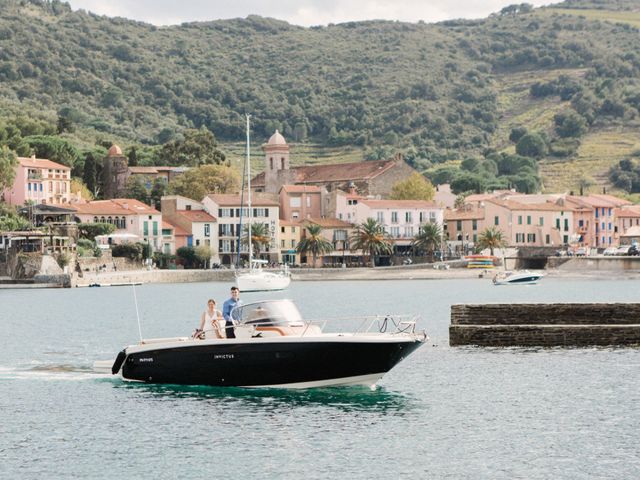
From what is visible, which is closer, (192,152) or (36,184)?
(36,184)

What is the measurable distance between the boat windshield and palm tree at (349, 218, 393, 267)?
368 ft

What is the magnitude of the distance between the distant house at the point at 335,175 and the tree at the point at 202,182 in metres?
11.3

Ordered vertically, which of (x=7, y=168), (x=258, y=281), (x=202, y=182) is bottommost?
(x=258, y=281)

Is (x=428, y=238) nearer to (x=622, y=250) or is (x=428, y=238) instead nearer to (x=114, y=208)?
(x=622, y=250)

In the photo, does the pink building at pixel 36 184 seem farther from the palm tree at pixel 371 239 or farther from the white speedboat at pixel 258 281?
the white speedboat at pixel 258 281

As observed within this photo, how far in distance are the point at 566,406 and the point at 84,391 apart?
1360 centimetres

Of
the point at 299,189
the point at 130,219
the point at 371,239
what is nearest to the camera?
the point at 130,219

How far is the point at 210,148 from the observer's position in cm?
18312

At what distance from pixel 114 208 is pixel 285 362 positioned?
112975 mm

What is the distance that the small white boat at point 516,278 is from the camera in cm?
12469

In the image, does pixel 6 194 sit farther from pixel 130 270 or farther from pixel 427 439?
pixel 427 439

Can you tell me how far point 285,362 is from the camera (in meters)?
36.0

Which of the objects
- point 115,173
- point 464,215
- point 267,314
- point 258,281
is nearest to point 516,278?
point 258,281

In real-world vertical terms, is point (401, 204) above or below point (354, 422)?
above
